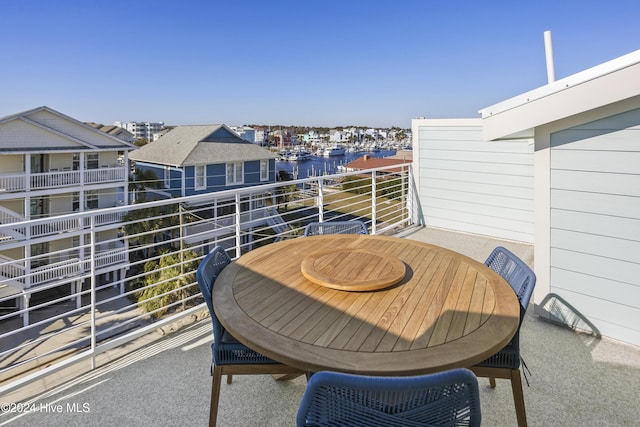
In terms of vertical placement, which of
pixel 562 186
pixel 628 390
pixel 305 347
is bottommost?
pixel 628 390

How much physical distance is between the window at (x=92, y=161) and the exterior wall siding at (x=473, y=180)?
46.3ft

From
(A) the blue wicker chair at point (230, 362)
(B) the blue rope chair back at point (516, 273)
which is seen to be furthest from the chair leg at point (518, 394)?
(A) the blue wicker chair at point (230, 362)

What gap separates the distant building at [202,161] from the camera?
1565 cm

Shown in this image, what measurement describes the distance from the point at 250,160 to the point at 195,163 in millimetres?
2797

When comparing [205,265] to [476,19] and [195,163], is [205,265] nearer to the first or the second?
[476,19]

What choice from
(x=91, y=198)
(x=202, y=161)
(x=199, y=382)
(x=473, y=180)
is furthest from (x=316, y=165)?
(x=199, y=382)

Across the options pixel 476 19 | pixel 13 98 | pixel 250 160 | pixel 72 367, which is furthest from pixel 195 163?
pixel 13 98

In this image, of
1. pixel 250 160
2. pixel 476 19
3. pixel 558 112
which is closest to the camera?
pixel 558 112

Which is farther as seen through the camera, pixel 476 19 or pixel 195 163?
pixel 195 163

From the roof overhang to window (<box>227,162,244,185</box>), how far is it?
15.1 metres

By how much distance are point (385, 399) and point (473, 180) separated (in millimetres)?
4601

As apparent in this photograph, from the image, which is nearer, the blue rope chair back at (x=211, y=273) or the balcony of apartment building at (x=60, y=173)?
the blue rope chair back at (x=211, y=273)

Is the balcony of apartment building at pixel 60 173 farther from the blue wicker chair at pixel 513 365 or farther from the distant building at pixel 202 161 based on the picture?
→ the blue wicker chair at pixel 513 365

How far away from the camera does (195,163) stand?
15305mm
